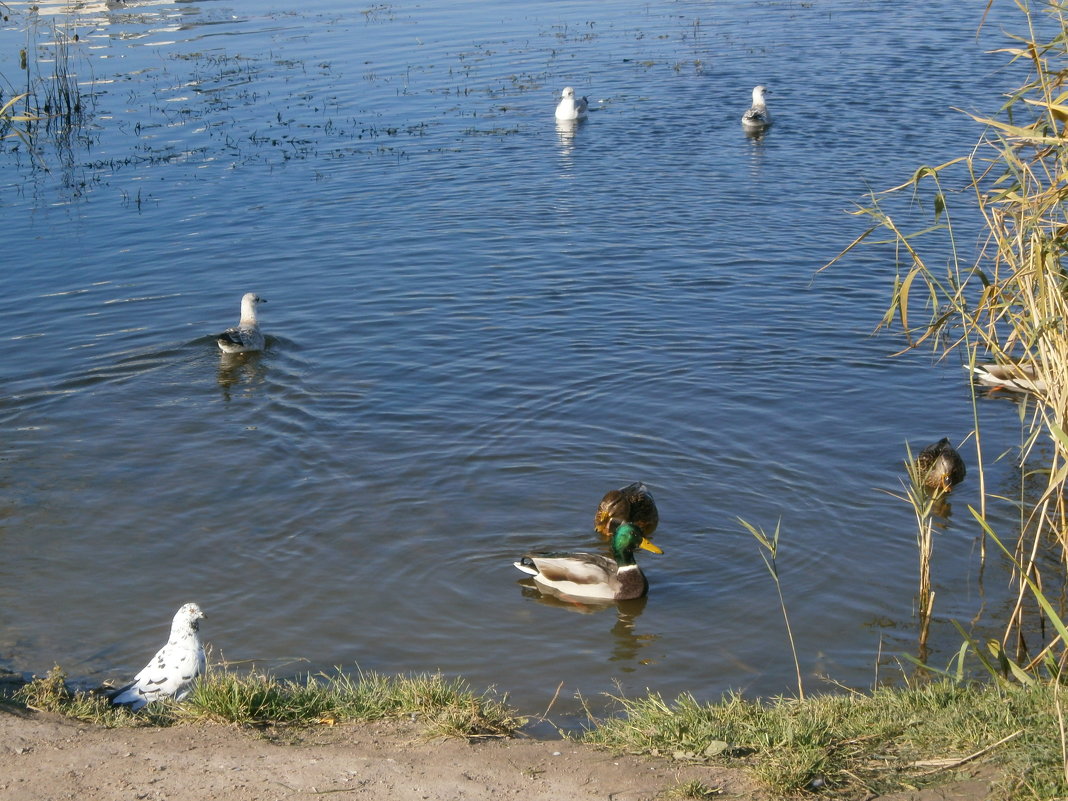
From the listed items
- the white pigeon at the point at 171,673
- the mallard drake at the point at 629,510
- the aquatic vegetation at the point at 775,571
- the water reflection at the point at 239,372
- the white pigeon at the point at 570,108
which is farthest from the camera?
the white pigeon at the point at 570,108

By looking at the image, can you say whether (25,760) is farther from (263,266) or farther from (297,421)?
(263,266)

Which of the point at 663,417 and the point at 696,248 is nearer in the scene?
the point at 663,417

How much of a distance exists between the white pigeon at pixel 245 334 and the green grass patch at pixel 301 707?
23.1 feet

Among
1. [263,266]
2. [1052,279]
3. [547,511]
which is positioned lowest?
[547,511]

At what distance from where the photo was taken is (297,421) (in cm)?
1188

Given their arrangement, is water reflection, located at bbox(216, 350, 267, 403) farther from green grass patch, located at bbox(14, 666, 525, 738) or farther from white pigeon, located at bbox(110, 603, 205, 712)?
green grass patch, located at bbox(14, 666, 525, 738)

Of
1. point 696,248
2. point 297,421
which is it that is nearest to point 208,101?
point 696,248

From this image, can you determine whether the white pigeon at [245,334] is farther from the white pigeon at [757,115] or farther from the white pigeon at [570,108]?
the white pigeon at [757,115]

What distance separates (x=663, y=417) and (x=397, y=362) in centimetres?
325

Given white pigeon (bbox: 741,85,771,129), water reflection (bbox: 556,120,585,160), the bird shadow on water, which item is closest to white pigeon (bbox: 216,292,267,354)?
the bird shadow on water

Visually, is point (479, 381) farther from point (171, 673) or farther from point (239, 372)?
point (171, 673)

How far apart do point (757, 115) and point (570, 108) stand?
138 inches

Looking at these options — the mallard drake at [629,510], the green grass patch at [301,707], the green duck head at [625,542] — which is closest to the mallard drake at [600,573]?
the green duck head at [625,542]

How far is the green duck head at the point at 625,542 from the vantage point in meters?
8.77
